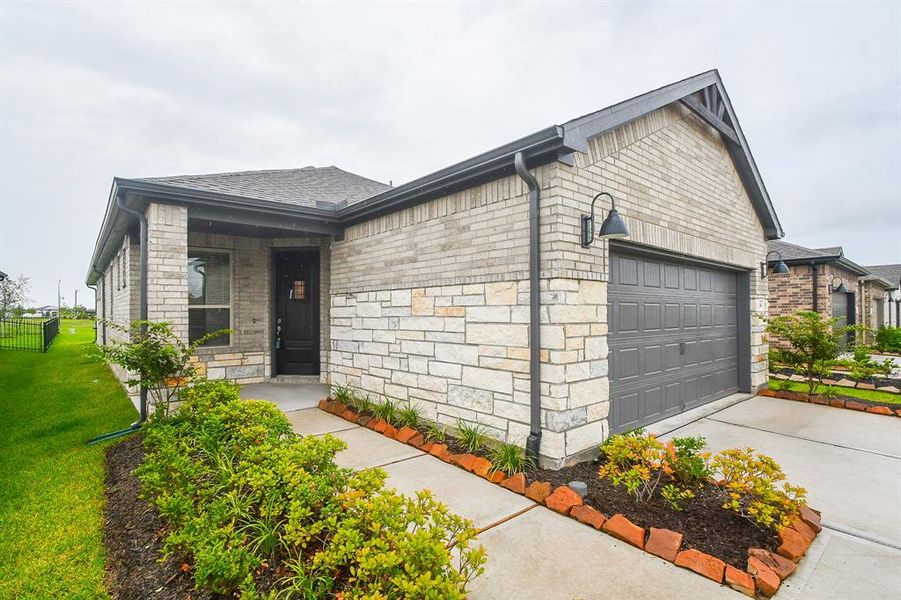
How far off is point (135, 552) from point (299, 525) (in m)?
1.25

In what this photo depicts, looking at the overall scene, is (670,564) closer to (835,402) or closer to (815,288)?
(835,402)

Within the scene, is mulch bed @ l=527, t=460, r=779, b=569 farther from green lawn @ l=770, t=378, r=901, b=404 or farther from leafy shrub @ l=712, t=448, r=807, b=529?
green lawn @ l=770, t=378, r=901, b=404

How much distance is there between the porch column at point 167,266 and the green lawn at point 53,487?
5.03ft

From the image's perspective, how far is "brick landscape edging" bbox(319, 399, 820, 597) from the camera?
2155 millimetres

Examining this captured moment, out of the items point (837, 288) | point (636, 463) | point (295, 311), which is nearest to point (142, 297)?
point (295, 311)

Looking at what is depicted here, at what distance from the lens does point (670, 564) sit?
2.33 m

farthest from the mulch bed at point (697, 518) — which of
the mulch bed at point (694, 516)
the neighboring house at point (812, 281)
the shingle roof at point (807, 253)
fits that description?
the shingle roof at point (807, 253)

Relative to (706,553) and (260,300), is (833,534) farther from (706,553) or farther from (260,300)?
(260,300)

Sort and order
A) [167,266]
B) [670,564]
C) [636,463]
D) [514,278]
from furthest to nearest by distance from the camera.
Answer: [167,266], [514,278], [636,463], [670,564]

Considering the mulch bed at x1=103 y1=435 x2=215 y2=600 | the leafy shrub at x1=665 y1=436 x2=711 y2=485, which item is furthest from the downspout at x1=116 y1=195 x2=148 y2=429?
the leafy shrub at x1=665 y1=436 x2=711 y2=485

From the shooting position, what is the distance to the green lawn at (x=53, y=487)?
227 cm

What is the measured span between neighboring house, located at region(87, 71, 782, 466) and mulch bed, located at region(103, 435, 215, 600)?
2.25 meters

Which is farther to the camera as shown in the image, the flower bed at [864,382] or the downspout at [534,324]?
the flower bed at [864,382]

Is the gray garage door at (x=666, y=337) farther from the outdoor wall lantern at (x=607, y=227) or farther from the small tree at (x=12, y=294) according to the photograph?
the small tree at (x=12, y=294)
